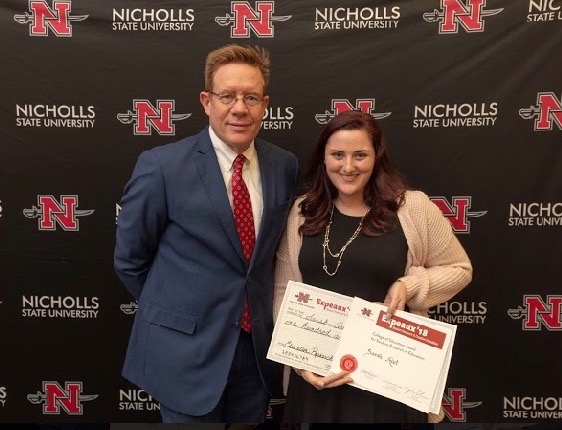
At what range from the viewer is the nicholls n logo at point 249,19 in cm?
253

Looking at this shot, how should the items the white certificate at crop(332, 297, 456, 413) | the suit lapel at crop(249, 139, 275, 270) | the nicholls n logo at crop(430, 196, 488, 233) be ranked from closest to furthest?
the white certificate at crop(332, 297, 456, 413), the suit lapel at crop(249, 139, 275, 270), the nicholls n logo at crop(430, 196, 488, 233)

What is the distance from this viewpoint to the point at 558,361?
2.71 m

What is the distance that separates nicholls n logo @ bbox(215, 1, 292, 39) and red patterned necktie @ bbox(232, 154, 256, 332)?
963mm

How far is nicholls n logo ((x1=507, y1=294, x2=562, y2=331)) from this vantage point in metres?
2.68

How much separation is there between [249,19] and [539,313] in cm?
194

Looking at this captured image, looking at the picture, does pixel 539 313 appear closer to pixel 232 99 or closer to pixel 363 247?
pixel 363 247

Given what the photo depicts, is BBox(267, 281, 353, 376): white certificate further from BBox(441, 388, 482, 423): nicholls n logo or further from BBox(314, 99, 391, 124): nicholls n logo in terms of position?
BBox(441, 388, 482, 423): nicholls n logo

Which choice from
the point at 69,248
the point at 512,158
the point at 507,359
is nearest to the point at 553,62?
the point at 512,158

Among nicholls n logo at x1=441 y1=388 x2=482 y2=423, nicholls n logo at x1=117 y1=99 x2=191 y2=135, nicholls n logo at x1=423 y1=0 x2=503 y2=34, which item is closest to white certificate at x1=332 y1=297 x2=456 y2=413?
nicholls n logo at x1=441 y1=388 x2=482 y2=423

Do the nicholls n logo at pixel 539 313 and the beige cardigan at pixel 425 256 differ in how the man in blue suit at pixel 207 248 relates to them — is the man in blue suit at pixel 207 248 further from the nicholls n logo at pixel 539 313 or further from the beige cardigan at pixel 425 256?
the nicholls n logo at pixel 539 313

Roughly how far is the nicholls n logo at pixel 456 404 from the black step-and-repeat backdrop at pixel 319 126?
0.03 ft

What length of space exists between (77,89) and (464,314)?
6.92ft

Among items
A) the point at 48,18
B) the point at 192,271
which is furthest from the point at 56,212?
the point at 192,271

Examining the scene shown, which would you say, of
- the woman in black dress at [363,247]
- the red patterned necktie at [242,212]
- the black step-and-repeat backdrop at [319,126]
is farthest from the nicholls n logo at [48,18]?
the woman in black dress at [363,247]
